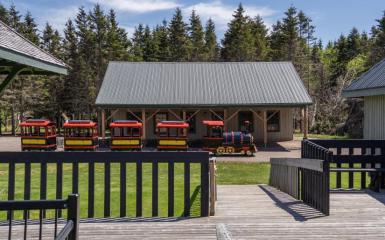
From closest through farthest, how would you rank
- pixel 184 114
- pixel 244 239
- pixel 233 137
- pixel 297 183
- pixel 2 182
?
pixel 244 239 → pixel 297 183 → pixel 2 182 → pixel 233 137 → pixel 184 114

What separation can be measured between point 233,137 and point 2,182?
12.7 meters

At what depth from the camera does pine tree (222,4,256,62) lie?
186ft

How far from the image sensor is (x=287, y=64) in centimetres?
3241

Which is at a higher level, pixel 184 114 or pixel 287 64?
pixel 287 64

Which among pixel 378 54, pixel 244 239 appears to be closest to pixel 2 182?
pixel 244 239

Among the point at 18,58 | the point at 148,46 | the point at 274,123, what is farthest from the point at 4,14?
the point at 18,58

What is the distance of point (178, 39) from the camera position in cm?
6084

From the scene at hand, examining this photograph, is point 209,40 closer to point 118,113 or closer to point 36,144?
point 118,113

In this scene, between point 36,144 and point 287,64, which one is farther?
point 287,64

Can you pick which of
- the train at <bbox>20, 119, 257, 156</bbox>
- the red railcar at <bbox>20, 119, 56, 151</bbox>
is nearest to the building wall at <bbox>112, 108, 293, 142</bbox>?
the train at <bbox>20, 119, 257, 156</bbox>

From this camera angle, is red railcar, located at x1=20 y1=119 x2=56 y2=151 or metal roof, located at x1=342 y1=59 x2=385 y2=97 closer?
metal roof, located at x1=342 y1=59 x2=385 y2=97

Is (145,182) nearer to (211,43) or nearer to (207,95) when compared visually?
(207,95)

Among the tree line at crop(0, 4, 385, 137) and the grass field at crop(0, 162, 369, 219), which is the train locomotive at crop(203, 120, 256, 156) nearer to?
the grass field at crop(0, 162, 369, 219)

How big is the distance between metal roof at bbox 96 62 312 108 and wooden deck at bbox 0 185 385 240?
66.8ft
